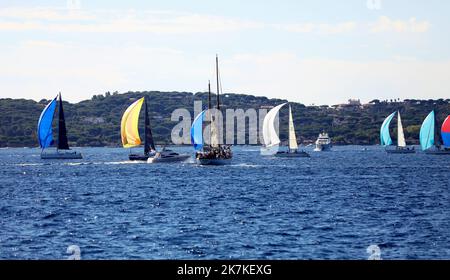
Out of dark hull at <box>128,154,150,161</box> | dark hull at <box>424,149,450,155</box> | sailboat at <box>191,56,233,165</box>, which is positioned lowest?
dark hull at <box>424,149,450,155</box>

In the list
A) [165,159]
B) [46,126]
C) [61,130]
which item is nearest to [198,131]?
[165,159]

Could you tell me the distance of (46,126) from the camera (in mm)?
106500

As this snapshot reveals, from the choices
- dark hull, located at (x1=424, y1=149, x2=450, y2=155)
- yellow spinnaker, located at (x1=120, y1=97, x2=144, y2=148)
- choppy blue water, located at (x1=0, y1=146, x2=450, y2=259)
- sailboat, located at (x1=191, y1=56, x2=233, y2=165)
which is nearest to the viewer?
choppy blue water, located at (x1=0, y1=146, x2=450, y2=259)

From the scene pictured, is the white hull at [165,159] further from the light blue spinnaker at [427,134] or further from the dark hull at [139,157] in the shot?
the light blue spinnaker at [427,134]

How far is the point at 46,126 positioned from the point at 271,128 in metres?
37.4

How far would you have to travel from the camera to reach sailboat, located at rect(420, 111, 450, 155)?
5271 inches

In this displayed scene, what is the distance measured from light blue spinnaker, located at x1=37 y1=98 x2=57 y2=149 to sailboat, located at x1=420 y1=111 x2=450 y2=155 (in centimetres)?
6533

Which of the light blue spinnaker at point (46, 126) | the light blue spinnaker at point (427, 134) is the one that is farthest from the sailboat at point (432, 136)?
the light blue spinnaker at point (46, 126)

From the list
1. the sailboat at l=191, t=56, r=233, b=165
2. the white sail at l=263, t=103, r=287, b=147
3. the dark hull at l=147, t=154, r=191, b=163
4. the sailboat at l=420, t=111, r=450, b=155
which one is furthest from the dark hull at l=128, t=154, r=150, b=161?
the sailboat at l=420, t=111, r=450, b=155

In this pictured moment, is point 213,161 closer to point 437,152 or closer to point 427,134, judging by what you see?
point 427,134

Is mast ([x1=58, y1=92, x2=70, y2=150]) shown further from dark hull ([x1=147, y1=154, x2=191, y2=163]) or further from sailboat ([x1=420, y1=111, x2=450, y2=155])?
sailboat ([x1=420, y1=111, x2=450, y2=155])

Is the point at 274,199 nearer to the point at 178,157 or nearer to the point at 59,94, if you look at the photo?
the point at 178,157

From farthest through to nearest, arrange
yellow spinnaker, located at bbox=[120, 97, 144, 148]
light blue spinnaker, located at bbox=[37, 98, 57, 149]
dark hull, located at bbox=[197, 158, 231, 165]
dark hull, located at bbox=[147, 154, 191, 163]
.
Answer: light blue spinnaker, located at bbox=[37, 98, 57, 149], yellow spinnaker, located at bbox=[120, 97, 144, 148], dark hull, located at bbox=[147, 154, 191, 163], dark hull, located at bbox=[197, 158, 231, 165]
